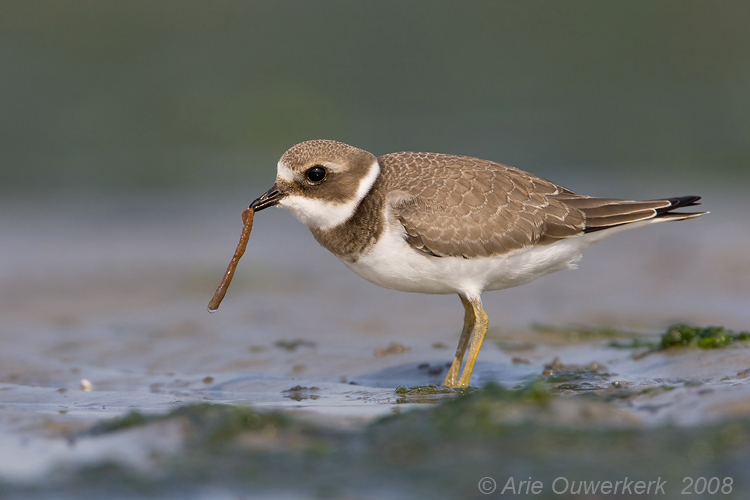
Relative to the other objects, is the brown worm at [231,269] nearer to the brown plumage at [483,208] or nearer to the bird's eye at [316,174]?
the bird's eye at [316,174]

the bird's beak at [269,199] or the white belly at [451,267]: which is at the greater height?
the bird's beak at [269,199]

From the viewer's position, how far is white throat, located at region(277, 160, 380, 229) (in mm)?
6625

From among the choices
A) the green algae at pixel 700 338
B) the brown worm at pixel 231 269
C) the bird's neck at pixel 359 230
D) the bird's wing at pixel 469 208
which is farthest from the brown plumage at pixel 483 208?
the brown worm at pixel 231 269

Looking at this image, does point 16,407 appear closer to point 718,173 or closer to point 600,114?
point 718,173

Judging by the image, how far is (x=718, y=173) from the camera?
18281 millimetres

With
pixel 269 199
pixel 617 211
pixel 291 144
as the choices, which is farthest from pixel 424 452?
pixel 291 144

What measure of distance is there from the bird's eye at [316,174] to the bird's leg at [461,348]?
1572 millimetres

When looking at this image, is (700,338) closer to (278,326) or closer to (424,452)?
(424,452)

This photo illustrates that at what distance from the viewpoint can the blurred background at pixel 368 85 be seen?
63.3ft

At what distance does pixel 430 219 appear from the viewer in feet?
21.4

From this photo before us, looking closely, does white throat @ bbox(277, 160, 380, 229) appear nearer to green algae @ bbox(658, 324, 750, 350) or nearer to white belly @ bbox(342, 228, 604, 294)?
white belly @ bbox(342, 228, 604, 294)

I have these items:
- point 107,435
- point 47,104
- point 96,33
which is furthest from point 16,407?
point 96,33

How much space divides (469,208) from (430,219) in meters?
0.38

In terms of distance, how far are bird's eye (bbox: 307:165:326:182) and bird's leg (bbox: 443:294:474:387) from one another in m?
1.57
